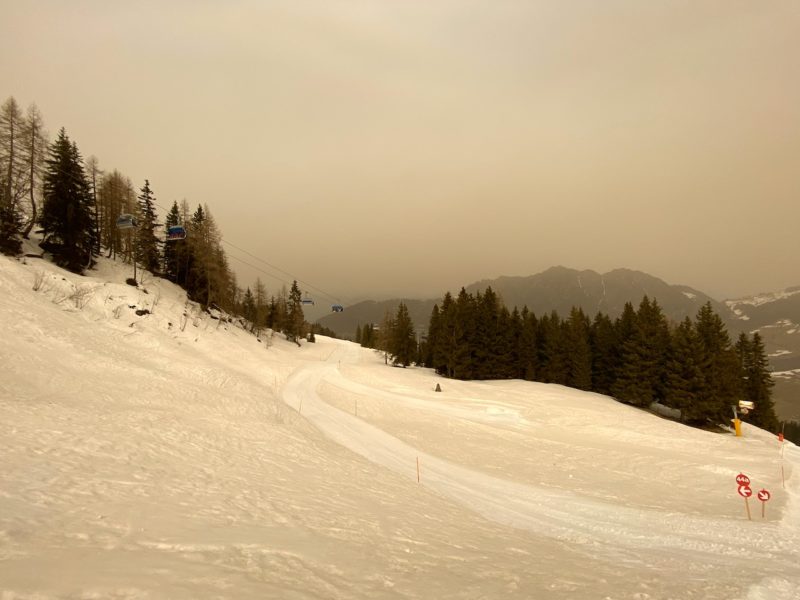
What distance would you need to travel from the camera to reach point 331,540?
7.91 meters

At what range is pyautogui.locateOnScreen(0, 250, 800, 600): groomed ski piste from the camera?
5886 mm

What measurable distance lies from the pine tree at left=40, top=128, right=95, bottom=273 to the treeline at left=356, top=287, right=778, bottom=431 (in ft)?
176

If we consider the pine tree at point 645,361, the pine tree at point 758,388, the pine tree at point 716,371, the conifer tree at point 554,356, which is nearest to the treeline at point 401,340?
the conifer tree at point 554,356

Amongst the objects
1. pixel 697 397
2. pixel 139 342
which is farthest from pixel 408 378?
pixel 697 397

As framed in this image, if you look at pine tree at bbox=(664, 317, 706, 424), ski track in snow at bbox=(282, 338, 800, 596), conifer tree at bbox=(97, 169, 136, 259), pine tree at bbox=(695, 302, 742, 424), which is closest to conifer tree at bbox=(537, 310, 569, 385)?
pine tree at bbox=(664, 317, 706, 424)

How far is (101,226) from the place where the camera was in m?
59.8

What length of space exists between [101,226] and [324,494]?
70638 millimetres

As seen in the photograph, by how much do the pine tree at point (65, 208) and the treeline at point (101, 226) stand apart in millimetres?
89

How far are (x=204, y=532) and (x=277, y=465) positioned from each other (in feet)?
24.9

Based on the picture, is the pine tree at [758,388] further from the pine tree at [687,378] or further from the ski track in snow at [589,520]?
the ski track in snow at [589,520]

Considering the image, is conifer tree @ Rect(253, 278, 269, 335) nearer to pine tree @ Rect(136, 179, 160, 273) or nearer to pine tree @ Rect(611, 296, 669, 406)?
pine tree @ Rect(136, 179, 160, 273)

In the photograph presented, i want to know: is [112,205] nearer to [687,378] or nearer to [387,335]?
[387,335]

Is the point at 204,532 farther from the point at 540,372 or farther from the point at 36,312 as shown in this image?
the point at 540,372

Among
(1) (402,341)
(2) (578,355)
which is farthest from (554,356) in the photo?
(1) (402,341)
